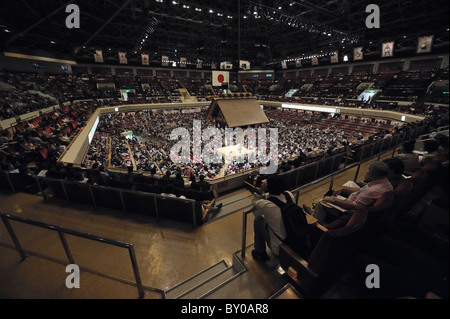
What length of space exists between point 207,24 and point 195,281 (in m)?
29.4

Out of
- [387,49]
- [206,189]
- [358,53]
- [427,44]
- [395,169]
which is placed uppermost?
[358,53]

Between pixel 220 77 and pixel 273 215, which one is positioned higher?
pixel 220 77

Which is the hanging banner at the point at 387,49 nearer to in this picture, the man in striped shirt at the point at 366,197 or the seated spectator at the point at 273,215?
the man in striped shirt at the point at 366,197

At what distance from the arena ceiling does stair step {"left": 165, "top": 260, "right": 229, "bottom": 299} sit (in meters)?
11.6

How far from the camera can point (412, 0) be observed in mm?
16922

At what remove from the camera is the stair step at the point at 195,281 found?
2535 millimetres

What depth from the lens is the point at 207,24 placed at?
24.6 m

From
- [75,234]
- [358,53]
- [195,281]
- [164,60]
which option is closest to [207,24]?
[164,60]

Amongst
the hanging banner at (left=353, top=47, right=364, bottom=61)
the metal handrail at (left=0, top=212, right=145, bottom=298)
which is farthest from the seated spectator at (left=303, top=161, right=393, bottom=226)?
the hanging banner at (left=353, top=47, right=364, bottom=61)

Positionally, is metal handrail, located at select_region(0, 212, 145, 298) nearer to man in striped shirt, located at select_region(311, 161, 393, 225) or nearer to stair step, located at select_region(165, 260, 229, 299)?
stair step, located at select_region(165, 260, 229, 299)

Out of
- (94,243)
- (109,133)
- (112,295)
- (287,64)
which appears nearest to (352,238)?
(112,295)

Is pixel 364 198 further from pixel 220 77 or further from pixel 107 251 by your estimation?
pixel 220 77
